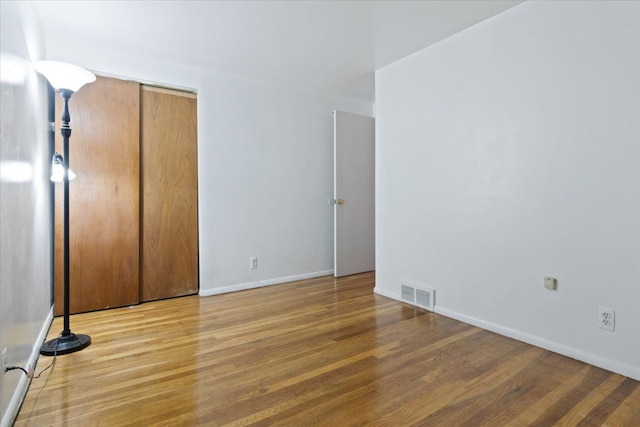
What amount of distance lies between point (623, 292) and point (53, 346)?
352 centimetres

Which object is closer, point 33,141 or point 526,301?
point 33,141

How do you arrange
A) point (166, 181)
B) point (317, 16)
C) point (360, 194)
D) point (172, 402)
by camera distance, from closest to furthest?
point (172, 402) < point (317, 16) < point (166, 181) < point (360, 194)

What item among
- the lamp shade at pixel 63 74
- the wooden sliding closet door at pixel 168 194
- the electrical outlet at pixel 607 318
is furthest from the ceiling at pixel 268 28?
the electrical outlet at pixel 607 318

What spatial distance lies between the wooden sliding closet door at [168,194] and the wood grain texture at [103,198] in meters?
0.11

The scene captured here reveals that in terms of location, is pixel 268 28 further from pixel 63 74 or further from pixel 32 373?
pixel 32 373

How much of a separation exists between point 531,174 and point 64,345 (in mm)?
3339

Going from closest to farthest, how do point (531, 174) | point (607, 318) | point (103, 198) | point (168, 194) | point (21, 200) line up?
point (21, 200), point (607, 318), point (531, 174), point (103, 198), point (168, 194)

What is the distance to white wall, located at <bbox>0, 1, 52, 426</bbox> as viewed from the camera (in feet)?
4.90

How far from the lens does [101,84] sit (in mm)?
3055

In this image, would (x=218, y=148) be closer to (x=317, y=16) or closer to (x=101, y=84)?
(x=101, y=84)

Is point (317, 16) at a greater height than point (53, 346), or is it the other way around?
point (317, 16)

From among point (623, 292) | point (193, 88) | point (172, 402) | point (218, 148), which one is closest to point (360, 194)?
point (218, 148)

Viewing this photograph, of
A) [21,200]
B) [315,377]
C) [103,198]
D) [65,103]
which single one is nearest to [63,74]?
[65,103]

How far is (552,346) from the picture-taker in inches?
88.3
